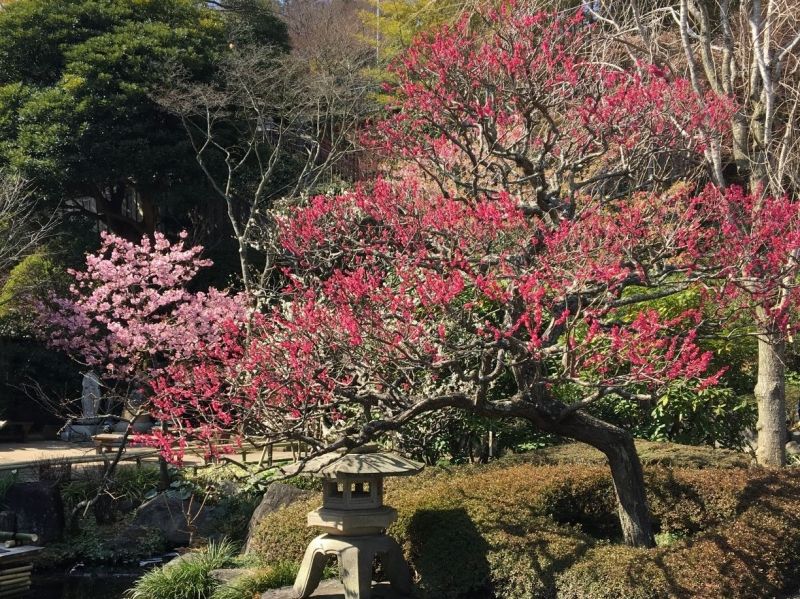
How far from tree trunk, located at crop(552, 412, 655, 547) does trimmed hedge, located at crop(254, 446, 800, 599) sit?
20cm

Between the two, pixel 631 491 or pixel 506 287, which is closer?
pixel 631 491

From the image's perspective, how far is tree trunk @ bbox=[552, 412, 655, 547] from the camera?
20.2 ft

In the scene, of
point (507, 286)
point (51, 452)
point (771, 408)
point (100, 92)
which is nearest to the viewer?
point (507, 286)

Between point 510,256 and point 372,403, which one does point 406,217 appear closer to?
point 510,256

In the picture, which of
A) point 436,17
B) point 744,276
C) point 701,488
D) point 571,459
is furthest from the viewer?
point 436,17

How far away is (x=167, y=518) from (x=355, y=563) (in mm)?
4227

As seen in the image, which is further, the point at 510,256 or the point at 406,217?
the point at 406,217

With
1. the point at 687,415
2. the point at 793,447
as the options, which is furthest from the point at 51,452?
the point at 793,447

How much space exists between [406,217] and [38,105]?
11.7 metres

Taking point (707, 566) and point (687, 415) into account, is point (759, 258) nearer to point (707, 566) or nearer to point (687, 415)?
point (707, 566)

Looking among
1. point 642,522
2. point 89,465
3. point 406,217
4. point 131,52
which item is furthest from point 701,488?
point 131,52

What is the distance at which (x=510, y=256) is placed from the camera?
6.05 metres

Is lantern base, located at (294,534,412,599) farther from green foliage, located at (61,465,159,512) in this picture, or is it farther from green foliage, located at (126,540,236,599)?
green foliage, located at (61,465,159,512)

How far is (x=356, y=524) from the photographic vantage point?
5980mm
